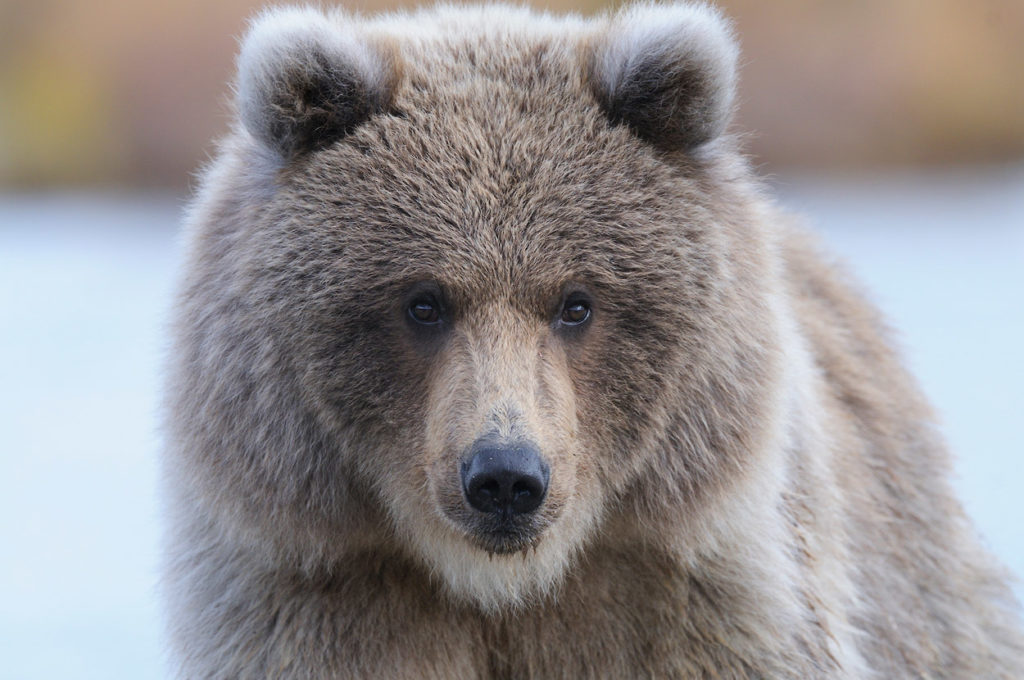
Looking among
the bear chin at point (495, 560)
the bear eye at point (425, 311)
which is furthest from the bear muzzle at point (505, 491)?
the bear eye at point (425, 311)

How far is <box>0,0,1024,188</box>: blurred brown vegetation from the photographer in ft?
54.5

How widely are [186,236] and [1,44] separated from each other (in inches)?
579

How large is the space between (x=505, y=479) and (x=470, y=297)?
55 centimetres

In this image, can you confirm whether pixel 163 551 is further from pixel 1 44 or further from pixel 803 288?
pixel 1 44

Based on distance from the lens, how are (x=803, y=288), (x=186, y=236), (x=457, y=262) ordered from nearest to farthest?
1. (x=457, y=262)
2. (x=186, y=236)
3. (x=803, y=288)

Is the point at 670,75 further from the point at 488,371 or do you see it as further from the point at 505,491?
the point at 505,491

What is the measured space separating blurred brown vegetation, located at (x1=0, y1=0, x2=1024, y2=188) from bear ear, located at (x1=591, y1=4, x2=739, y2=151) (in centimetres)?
1231

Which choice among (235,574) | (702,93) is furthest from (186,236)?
(702,93)

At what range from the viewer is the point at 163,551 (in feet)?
15.1

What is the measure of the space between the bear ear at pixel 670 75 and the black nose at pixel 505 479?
3.60 feet

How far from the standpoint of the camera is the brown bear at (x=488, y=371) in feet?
12.4

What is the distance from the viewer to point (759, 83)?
1678 centimetres

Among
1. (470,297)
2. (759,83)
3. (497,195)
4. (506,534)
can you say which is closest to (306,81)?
(497,195)

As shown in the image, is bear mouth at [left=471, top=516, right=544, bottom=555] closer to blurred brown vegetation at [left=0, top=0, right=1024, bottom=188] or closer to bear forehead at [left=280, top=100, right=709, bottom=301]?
bear forehead at [left=280, top=100, right=709, bottom=301]
